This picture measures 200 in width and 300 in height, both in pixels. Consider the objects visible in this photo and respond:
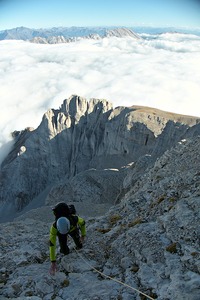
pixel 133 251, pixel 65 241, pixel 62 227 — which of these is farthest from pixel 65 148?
pixel 133 251

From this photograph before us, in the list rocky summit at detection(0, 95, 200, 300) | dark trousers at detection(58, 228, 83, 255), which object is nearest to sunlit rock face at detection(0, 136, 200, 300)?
rocky summit at detection(0, 95, 200, 300)

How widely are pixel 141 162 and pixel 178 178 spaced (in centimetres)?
2619

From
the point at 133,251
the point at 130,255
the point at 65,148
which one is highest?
the point at 133,251

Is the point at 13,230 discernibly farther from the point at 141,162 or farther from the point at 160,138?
the point at 160,138

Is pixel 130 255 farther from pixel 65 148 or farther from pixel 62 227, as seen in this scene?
pixel 65 148

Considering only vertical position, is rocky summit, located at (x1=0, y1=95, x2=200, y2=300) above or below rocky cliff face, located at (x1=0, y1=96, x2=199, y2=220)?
above

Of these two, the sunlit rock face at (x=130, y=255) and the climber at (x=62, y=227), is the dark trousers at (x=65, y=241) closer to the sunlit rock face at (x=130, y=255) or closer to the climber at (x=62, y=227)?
the climber at (x=62, y=227)

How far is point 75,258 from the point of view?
12.2 meters

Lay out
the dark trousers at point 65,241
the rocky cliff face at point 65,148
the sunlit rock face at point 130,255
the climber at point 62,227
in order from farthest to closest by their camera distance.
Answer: the rocky cliff face at point 65,148
the dark trousers at point 65,241
the climber at point 62,227
the sunlit rock face at point 130,255

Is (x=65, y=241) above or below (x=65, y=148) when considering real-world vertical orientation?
above

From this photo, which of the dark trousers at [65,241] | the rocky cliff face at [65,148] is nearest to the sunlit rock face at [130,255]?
the dark trousers at [65,241]

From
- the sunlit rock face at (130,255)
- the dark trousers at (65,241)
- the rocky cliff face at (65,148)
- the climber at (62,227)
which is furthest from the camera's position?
the rocky cliff face at (65,148)

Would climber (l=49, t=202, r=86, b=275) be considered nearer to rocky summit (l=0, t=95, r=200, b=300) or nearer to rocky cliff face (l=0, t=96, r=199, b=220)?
rocky summit (l=0, t=95, r=200, b=300)

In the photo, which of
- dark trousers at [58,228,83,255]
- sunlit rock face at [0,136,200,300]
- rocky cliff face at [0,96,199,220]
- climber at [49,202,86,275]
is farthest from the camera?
rocky cliff face at [0,96,199,220]
